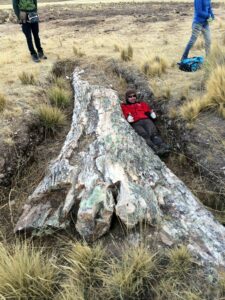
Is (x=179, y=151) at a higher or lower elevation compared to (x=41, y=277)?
lower

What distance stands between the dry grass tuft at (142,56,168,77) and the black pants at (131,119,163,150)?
6.41 feet

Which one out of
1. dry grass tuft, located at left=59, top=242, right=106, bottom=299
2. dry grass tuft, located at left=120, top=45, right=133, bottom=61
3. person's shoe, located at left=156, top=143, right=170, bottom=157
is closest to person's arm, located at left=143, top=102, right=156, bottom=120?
person's shoe, located at left=156, top=143, right=170, bottom=157

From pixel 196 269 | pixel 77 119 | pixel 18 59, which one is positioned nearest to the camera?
pixel 196 269

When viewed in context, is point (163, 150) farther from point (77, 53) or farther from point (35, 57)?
point (77, 53)

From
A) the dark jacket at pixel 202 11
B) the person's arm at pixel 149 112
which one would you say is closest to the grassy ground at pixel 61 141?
the person's arm at pixel 149 112

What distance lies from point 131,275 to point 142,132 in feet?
10.2

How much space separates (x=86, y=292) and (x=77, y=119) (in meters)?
3.42

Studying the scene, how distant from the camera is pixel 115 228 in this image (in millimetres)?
4078

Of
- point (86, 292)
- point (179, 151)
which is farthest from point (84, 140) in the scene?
point (86, 292)

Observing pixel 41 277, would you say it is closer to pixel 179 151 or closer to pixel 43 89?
pixel 179 151

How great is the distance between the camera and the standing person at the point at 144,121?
5828mm

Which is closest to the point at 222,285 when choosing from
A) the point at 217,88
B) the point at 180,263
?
the point at 180,263

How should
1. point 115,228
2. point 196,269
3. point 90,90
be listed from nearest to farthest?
point 196,269 → point 115,228 → point 90,90

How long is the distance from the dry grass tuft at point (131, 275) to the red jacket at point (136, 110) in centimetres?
325
